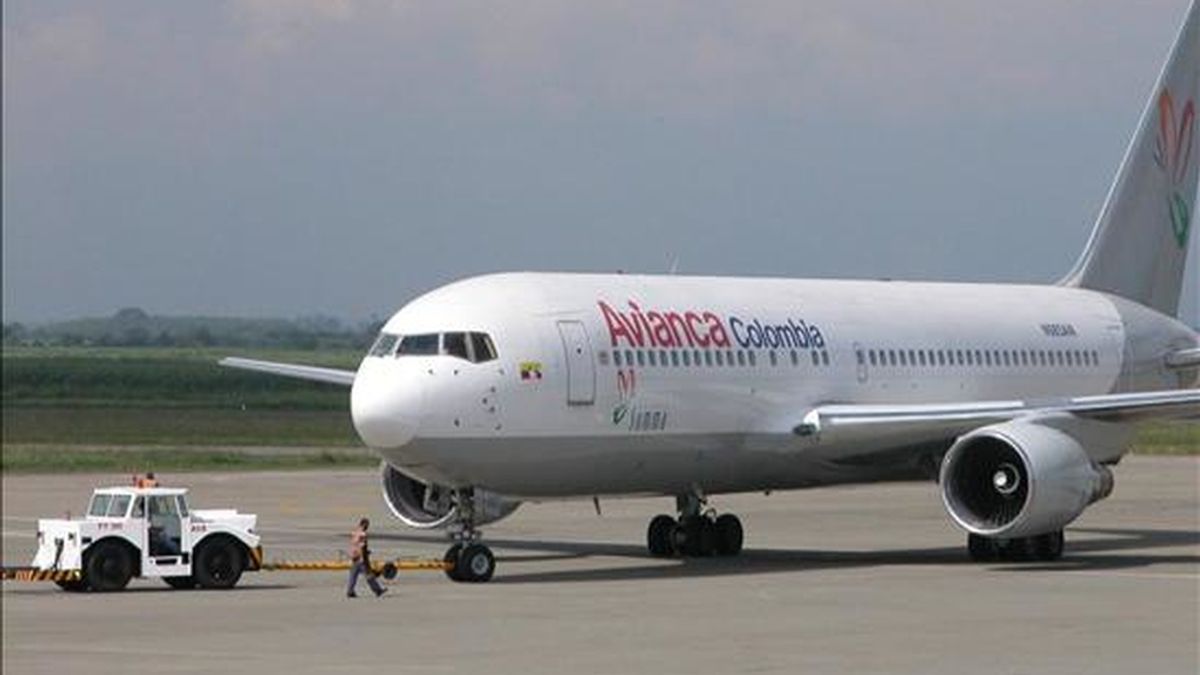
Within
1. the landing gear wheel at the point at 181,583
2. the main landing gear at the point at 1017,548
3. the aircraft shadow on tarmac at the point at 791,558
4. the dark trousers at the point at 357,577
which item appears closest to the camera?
the dark trousers at the point at 357,577

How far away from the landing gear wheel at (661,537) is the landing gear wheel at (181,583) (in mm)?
9012

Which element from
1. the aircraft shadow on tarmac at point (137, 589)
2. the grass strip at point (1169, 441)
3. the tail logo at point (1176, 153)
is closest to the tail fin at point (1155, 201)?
the tail logo at point (1176, 153)

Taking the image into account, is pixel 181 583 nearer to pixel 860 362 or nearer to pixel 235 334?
pixel 860 362

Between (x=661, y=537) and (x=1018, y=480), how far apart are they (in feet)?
18.2

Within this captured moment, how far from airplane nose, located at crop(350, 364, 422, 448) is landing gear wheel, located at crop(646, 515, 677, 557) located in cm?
658

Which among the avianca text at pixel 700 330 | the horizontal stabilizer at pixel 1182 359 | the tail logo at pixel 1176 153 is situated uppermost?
the tail logo at pixel 1176 153

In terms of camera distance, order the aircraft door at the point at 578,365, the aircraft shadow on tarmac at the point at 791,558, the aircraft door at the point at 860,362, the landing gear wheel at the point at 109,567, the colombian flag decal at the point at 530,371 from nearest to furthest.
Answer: the landing gear wheel at the point at 109,567, the colombian flag decal at the point at 530,371, the aircraft door at the point at 578,365, the aircraft shadow on tarmac at the point at 791,558, the aircraft door at the point at 860,362

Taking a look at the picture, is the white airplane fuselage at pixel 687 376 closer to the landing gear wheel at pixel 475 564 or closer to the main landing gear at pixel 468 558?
the main landing gear at pixel 468 558

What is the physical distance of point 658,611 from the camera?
30078 millimetres

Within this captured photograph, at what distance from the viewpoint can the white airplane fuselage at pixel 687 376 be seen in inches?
1399

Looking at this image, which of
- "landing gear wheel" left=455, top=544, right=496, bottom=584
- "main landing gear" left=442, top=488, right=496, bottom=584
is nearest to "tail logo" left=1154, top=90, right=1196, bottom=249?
"main landing gear" left=442, top=488, right=496, bottom=584

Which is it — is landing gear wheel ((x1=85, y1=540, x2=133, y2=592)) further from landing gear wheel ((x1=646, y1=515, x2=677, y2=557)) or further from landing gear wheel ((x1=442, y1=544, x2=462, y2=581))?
landing gear wheel ((x1=646, y1=515, x2=677, y2=557))

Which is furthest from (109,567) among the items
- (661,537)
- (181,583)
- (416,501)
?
(661,537)

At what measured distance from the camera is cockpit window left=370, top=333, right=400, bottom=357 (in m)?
36.0
